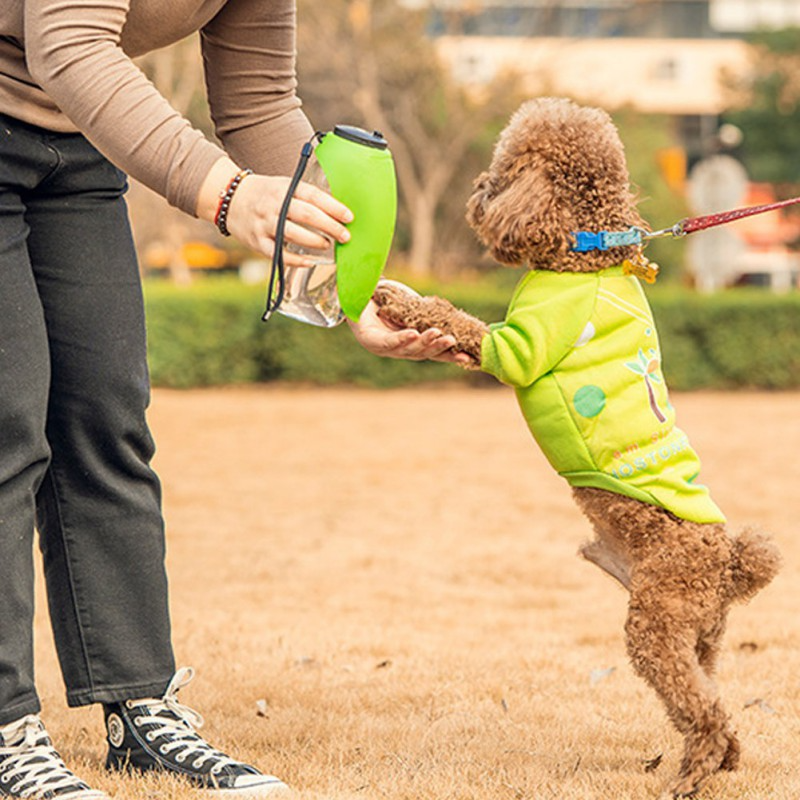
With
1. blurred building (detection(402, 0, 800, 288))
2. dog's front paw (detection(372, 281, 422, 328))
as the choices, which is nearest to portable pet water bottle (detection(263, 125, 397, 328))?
dog's front paw (detection(372, 281, 422, 328))

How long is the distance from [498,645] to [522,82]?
901 inches

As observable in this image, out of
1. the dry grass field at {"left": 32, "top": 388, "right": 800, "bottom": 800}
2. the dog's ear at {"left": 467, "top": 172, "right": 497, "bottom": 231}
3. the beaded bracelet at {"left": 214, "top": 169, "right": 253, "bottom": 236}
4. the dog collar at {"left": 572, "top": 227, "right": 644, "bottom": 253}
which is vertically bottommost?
the dry grass field at {"left": 32, "top": 388, "right": 800, "bottom": 800}

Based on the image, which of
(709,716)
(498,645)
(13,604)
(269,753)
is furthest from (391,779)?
(498,645)

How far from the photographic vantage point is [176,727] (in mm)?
3066

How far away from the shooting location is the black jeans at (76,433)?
107 inches

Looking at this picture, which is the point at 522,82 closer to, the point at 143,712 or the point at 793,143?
the point at 793,143

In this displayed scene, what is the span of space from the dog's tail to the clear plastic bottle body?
3.26ft

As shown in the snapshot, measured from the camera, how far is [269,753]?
3344 mm

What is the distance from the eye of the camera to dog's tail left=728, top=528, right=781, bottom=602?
2939 millimetres

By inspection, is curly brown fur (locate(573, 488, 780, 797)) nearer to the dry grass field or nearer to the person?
the dry grass field

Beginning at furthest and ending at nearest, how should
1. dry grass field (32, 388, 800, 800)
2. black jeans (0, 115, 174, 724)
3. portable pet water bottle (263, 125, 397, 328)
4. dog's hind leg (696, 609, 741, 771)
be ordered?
1. dry grass field (32, 388, 800, 800)
2. dog's hind leg (696, 609, 741, 771)
3. black jeans (0, 115, 174, 724)
4. portable pet water bottle (263, 125, 397, 328)

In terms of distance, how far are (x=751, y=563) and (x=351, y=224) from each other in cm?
114

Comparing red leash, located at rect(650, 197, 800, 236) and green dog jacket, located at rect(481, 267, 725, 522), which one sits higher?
red leash, located at rect(650, 197, 800, 236)

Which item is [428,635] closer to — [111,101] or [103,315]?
[103,315]
